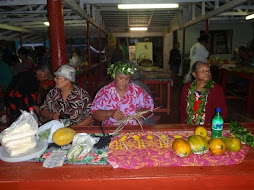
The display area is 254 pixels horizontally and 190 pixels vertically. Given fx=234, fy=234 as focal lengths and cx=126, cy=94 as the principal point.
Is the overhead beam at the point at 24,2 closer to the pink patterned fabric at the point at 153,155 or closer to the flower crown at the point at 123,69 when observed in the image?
the flower crown at the point at 123,69

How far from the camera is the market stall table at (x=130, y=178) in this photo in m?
1.48

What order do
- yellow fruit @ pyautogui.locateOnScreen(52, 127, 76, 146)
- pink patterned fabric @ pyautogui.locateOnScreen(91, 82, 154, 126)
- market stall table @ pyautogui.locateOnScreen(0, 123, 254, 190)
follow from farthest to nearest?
pink patterned fabric @ pyautogui.locateOnScreen(91, 82, 154, 126) < yellow fruit @ pyautogui.locateOnScreen(52, 127, 76, 146) < market stall table @ pyautogui.locateOnScreen(0, 123, 254, 190)

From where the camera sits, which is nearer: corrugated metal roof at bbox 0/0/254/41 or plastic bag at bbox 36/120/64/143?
plastic bag at bbox 36/120/64/143

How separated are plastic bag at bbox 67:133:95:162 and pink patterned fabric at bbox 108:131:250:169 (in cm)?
18

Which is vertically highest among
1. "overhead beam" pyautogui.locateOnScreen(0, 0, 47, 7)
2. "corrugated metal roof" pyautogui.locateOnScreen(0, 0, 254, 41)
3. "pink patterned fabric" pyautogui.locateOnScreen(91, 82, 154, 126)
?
"corrugated metal roof" pyautogui.locateOnScreen(0, 0, 254, 41)

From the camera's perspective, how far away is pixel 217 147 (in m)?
1.72

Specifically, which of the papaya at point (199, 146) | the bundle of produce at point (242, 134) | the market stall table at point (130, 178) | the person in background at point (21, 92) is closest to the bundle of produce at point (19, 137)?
the market stall table at point (130, 178)

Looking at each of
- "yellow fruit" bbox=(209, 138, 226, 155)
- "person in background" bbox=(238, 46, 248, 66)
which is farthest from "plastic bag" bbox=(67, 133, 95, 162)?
"person in background" bbox=(238, 46, 248, 66)

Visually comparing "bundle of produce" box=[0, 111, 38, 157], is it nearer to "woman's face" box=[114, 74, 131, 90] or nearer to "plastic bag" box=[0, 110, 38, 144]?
"plastic bag" box=[0, 110, 38, 144]

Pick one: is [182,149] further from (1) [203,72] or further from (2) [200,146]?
(1) [203,72]

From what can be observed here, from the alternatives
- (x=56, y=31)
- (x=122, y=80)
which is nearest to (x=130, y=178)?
(x=122, y=80)

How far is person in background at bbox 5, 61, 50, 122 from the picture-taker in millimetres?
3449

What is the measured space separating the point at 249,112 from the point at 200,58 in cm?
199

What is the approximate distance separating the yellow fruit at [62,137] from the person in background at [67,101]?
1.11 meters
